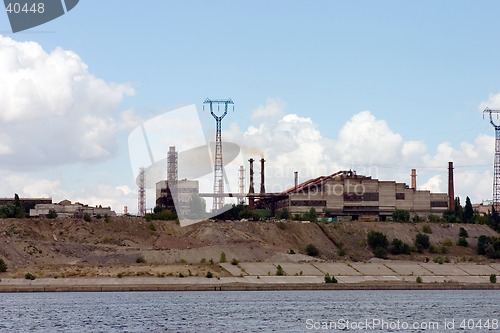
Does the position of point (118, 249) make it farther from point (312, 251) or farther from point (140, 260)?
point (312, 251)

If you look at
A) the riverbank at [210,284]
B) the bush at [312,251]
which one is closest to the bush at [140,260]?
the riverbank at [210,284]

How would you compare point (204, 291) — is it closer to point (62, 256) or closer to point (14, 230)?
point (62, 256)

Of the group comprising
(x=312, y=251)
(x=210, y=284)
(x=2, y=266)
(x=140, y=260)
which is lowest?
(x=210, y=284)

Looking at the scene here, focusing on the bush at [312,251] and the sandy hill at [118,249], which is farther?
the bush at [312,251]

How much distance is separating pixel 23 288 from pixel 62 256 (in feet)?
75.3

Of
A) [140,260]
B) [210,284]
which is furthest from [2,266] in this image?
[210,284]

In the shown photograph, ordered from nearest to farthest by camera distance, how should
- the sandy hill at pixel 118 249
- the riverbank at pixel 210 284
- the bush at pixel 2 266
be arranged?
the riverbank at pixel 210 284 → the bush at pixel 2 266 → the sandy hill at pixel 118 249

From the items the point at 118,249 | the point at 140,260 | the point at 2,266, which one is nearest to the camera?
the point at 2,266

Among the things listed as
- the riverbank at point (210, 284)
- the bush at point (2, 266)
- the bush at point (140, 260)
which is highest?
the bush at point (140, 260)

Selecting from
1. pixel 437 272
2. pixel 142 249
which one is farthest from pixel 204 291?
pixel 437 272

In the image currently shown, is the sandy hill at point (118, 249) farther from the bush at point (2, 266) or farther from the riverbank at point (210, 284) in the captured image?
the riverbank at point (210, 284)

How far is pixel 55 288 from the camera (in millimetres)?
154625

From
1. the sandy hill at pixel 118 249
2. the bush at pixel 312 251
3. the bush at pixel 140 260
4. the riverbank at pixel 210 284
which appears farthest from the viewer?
the bush at pixel 312 251

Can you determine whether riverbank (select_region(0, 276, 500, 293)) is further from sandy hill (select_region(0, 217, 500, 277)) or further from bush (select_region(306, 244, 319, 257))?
bush (select_region(306, 244, 319, 257))
